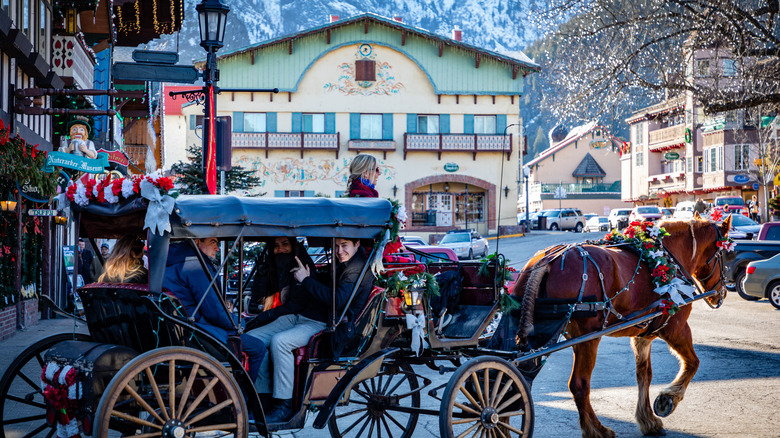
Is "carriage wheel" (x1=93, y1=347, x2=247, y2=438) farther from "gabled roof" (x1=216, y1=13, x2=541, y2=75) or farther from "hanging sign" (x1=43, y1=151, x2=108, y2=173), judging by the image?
"gabled roof" (x1=216, y1=13, x2=541, y2=75)

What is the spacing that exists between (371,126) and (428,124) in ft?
11.7

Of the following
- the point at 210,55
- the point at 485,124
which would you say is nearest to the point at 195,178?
the point at 210,55

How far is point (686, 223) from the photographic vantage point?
31.5 ft

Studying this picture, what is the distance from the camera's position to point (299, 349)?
6770 millimetres

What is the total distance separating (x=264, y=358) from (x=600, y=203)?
3440 inches

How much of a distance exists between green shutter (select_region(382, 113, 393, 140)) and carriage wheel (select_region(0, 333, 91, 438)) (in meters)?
44.0

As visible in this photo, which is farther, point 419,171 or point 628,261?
point 419,171

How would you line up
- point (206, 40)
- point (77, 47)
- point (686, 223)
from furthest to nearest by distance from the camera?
point (77, 47) < point (206, 40) < point (686, 223)

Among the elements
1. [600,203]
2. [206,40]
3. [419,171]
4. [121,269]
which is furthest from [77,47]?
[600,203]

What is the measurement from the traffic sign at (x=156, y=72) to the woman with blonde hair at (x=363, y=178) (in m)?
5.29

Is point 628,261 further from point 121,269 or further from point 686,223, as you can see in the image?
point 121,269

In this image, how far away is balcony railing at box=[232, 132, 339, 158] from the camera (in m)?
53.5

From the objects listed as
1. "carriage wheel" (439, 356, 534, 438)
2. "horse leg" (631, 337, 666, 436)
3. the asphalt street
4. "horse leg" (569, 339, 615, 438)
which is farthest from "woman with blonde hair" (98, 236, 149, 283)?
"horse leg" (631, 337, 666, 436)

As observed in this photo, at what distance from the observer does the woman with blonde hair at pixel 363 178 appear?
308 inches
